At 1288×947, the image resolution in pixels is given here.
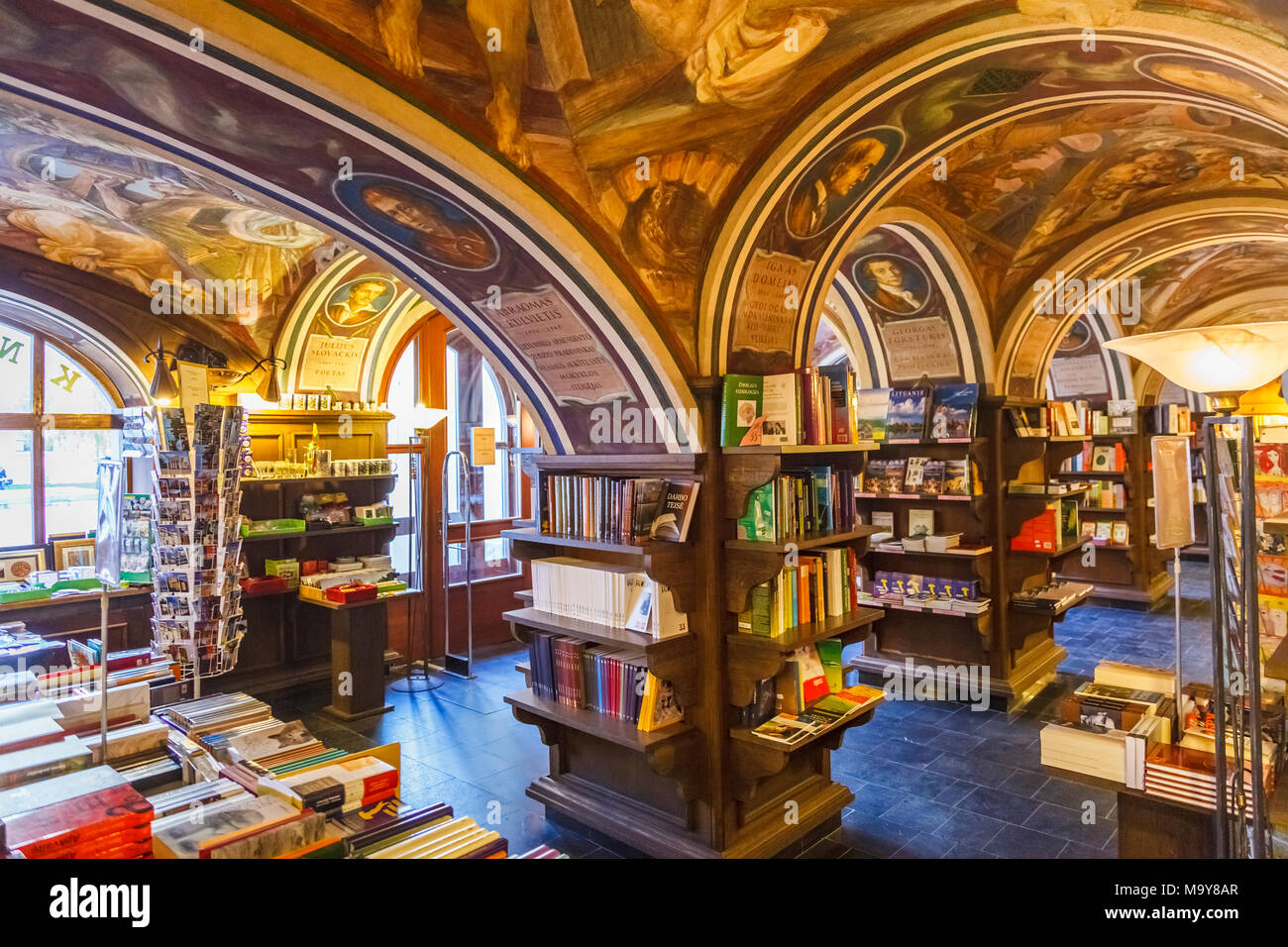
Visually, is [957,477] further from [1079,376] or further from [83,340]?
[83,340]

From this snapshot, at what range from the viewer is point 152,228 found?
5742mm

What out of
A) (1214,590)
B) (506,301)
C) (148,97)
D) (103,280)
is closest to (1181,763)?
(1214,590)

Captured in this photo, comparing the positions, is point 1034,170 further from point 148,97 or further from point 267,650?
point 267,650

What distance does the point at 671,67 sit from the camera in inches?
128

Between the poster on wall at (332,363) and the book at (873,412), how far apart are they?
15.8 ft

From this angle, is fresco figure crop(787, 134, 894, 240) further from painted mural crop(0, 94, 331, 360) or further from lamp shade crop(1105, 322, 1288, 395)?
painted mural crop(0, 94, 331, 360)

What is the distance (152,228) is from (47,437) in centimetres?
249

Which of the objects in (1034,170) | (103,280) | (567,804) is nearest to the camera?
(567,804)

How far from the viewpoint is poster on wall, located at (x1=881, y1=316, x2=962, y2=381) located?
6.70m

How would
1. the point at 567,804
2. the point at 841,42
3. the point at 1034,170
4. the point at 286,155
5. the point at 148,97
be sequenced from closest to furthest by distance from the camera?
1. the point at 148,97
2. the point at 286,155
3. the point at 841,42
4. the point at 567,804
5. the point at 1034,170

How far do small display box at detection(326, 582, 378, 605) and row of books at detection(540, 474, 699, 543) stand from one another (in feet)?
9.08

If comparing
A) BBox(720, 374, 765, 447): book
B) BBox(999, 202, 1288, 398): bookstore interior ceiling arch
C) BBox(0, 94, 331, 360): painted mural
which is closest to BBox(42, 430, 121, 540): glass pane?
BBox(0, 94, 331, 360): painted mural

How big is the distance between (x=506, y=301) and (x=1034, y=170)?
3.85 meters
